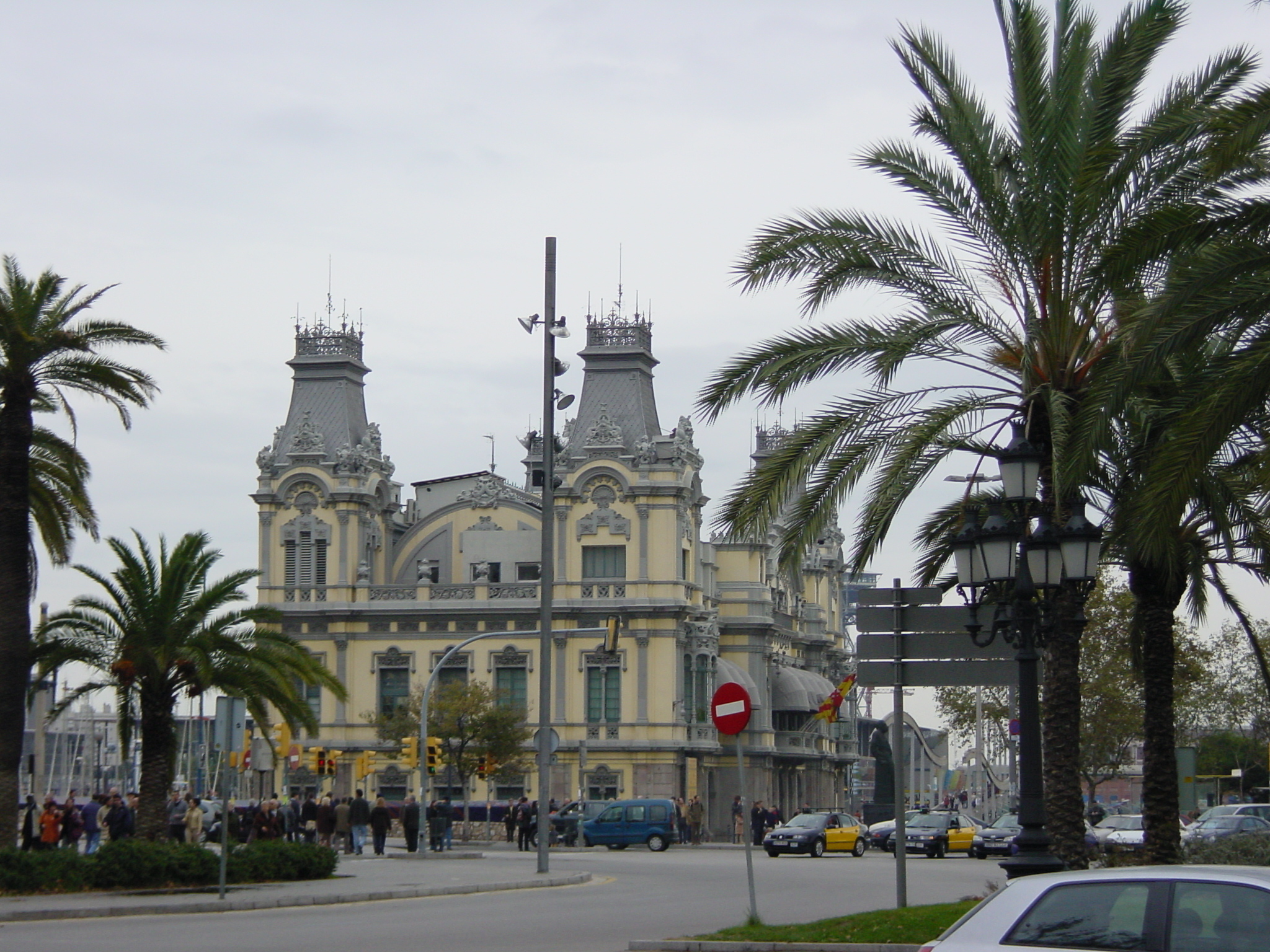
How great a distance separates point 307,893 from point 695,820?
37.6 metres

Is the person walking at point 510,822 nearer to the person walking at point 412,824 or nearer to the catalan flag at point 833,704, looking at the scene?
the person walking at point 412,824

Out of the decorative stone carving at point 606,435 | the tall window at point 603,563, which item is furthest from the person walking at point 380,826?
the decorative stone carving at point 606,435

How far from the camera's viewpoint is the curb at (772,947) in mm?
15766

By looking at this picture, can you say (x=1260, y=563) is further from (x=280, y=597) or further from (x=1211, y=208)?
(x=280, y=597)

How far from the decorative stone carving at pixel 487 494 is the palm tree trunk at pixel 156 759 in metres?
45.3

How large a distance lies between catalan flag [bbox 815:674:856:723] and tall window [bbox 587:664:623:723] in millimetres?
8124

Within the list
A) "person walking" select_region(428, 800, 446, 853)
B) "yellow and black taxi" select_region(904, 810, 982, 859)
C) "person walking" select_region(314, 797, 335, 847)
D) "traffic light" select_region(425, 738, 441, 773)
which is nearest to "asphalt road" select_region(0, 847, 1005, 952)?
"person walking" select_region(314, 797, 335, 847)

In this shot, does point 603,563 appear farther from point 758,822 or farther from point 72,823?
point 72,823

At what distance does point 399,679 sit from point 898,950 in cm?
5920

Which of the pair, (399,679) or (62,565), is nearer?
(62,565)

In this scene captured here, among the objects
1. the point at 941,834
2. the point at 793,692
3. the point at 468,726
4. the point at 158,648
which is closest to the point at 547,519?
the point at 158,648

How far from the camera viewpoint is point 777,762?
7888cm

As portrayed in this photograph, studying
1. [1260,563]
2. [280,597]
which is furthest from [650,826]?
[1260,563]

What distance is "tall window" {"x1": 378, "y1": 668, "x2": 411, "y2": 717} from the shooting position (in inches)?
2876
